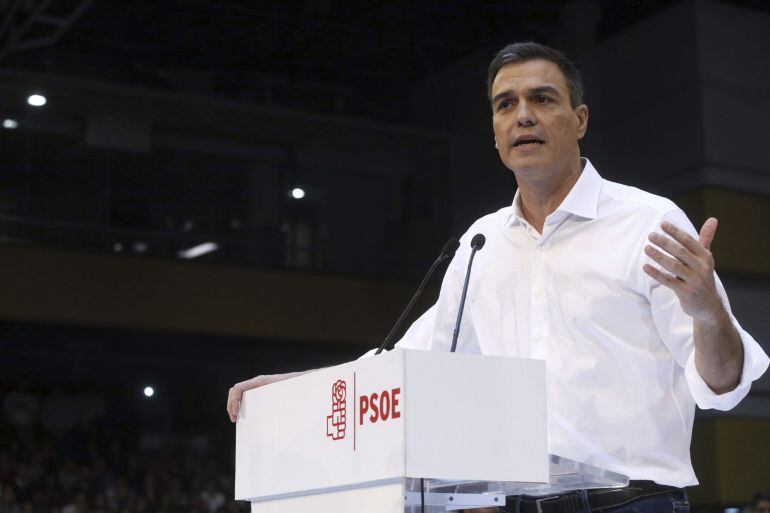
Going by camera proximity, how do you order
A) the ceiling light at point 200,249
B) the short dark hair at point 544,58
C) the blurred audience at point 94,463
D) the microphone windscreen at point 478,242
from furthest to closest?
the ceiling light at point 200,249
the blurred audience at point 94,463
the short dark hair at point 544,58
the microphone windscreen at point 478,242

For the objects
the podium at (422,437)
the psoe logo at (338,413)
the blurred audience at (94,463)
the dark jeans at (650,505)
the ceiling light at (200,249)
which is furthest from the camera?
the ceiling light at (200,249)

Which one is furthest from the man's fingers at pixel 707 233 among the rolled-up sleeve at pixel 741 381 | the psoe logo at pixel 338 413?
the psoe logo at pixel 338 413

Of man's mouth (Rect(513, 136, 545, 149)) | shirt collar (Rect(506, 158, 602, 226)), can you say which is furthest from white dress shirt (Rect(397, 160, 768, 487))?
man's mouth (Rect(513, 136, 545, 149))

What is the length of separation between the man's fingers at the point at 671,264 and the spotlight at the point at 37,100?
1138cm

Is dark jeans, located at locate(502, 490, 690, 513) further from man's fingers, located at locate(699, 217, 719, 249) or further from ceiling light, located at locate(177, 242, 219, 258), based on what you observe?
ceiling light, located at locate(177, 242, 219, 258)

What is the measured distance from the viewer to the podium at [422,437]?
5.10 feet

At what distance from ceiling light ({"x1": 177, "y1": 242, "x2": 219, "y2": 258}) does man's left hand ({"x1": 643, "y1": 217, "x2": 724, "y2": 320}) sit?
10.7 m

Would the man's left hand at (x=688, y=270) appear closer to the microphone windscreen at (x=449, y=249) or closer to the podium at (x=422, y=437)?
the podium at (x=422, y=437)

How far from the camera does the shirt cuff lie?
1733 millimetres

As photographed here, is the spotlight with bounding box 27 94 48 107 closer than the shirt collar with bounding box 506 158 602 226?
No

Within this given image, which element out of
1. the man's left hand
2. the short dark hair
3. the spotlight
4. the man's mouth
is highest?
the spotlight

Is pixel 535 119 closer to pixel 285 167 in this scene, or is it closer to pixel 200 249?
pixel 200 249

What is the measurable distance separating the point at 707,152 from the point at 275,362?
5.47 meters

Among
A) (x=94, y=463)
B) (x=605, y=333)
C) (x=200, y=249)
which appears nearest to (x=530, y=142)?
(x=605, y=333)
